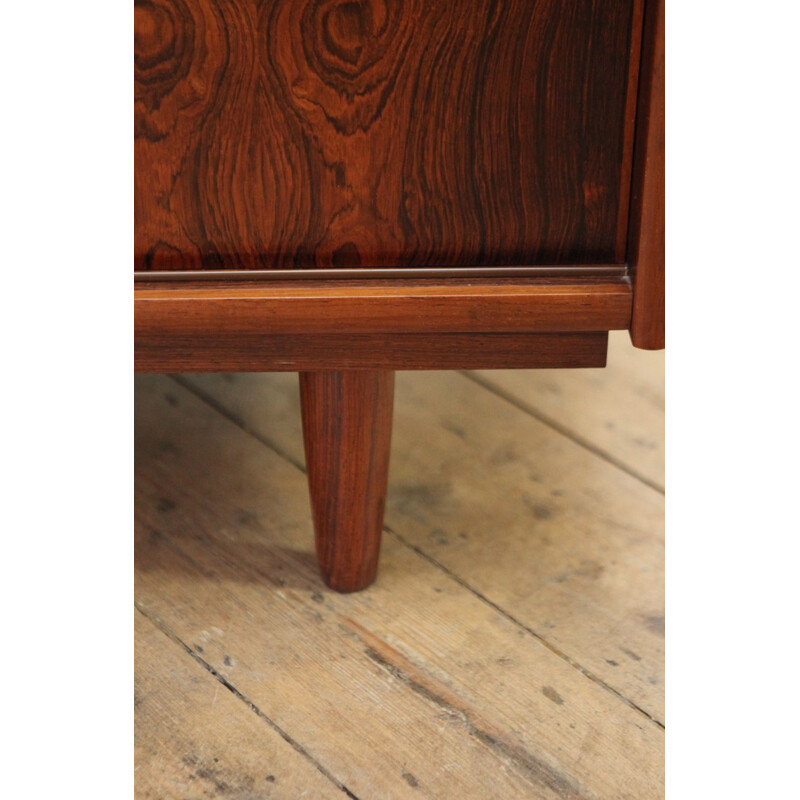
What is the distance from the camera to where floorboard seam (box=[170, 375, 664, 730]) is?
2.09 feet

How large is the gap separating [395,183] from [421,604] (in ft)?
1.02

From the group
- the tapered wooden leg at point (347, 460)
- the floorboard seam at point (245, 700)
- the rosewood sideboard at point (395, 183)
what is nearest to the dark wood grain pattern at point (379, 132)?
the rosewood sideboard at point (395, 183)

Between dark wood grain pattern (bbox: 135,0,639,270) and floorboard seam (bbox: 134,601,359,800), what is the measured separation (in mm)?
259

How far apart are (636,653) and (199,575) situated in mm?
302

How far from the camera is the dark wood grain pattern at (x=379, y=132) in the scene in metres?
0.48

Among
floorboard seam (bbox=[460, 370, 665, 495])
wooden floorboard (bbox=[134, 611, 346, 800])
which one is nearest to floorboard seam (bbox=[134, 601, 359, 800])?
wooden floorboard (bbox=[134, 611, 346, 800])

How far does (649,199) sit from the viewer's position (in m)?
0.48

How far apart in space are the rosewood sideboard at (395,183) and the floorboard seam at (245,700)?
0.65 feet

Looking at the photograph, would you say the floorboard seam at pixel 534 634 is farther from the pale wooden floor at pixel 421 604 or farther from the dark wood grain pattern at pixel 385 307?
the dark wood grain pattern at pixel 385 307

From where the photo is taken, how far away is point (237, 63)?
492mm

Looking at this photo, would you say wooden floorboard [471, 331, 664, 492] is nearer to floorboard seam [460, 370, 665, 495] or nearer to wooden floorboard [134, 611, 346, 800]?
floorboard seam [460, 370, 665, 495]

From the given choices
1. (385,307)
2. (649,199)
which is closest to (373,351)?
(385,307)
